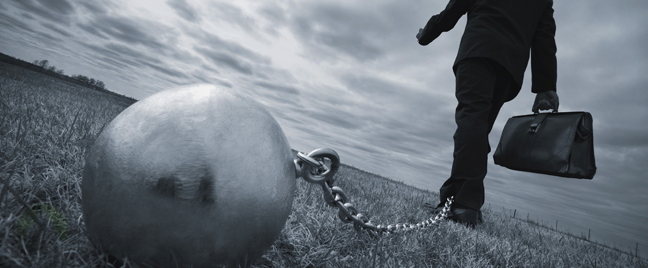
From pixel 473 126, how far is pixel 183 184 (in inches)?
134

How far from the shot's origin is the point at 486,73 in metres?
3.70

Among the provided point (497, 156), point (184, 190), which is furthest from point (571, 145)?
point (184, 190)

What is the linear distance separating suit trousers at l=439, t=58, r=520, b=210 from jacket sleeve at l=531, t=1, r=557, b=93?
69 cm

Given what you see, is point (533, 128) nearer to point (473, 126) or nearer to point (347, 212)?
point (473, 126)

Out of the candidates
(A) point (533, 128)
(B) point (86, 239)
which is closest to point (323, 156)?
(B) point (86, 239)

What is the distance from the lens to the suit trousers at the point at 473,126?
12.0 ft

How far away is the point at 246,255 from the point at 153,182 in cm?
49

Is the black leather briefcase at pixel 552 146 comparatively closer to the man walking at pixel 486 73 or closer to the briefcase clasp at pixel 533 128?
the briefcase clasp at pixel 533 128

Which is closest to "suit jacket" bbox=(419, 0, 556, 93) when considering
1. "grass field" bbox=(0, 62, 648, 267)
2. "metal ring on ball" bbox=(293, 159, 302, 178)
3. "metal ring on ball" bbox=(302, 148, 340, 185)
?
"grass field" bbox=(0, 62, 648, 267)

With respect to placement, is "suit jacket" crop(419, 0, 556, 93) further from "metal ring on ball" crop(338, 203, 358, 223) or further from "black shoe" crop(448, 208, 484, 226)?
"metal ring on ball" crop(338, 203, 358, 223)

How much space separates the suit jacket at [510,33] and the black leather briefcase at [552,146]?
58 centimetres

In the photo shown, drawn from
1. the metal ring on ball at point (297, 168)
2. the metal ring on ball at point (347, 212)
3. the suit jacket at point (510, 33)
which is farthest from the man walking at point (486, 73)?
the metal ring on ball at point (297, 168)

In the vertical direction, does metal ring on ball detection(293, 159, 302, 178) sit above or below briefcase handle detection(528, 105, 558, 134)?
below

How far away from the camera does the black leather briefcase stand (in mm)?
3533
